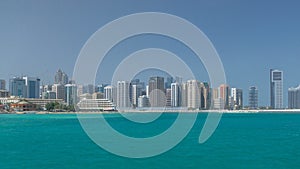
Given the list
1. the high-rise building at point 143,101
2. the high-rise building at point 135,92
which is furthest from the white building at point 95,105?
the high-rise building at point 143,101

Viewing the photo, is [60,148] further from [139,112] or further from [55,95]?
[55,95]

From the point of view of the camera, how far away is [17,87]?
197750 mm

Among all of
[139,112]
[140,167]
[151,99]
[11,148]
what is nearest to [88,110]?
[139,112]

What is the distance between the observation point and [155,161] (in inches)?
771

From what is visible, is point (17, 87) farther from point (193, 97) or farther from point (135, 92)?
point (135, 92)

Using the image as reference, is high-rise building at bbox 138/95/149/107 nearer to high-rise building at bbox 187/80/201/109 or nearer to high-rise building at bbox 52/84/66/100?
high-rise building at bbox 187/80/201/109

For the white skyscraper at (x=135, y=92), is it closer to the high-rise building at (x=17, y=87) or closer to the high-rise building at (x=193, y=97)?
the high-rise building at (x=193, y=97)

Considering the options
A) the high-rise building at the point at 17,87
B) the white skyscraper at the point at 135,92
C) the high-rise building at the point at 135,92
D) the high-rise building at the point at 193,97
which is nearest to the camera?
the white skyscraper at the point at 135,92

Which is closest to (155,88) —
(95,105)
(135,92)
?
(135,92)

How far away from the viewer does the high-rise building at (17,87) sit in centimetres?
19695

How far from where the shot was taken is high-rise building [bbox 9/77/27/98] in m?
197

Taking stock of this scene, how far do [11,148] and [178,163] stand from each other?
12.7 m

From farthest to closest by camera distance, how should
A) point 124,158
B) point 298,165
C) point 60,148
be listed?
point 60,148
point 124,158
point 298,165

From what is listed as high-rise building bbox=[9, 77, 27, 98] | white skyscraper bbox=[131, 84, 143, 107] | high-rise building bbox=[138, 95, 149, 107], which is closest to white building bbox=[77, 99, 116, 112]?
white skyscraper bbox=[131, 84, 143, 107]
